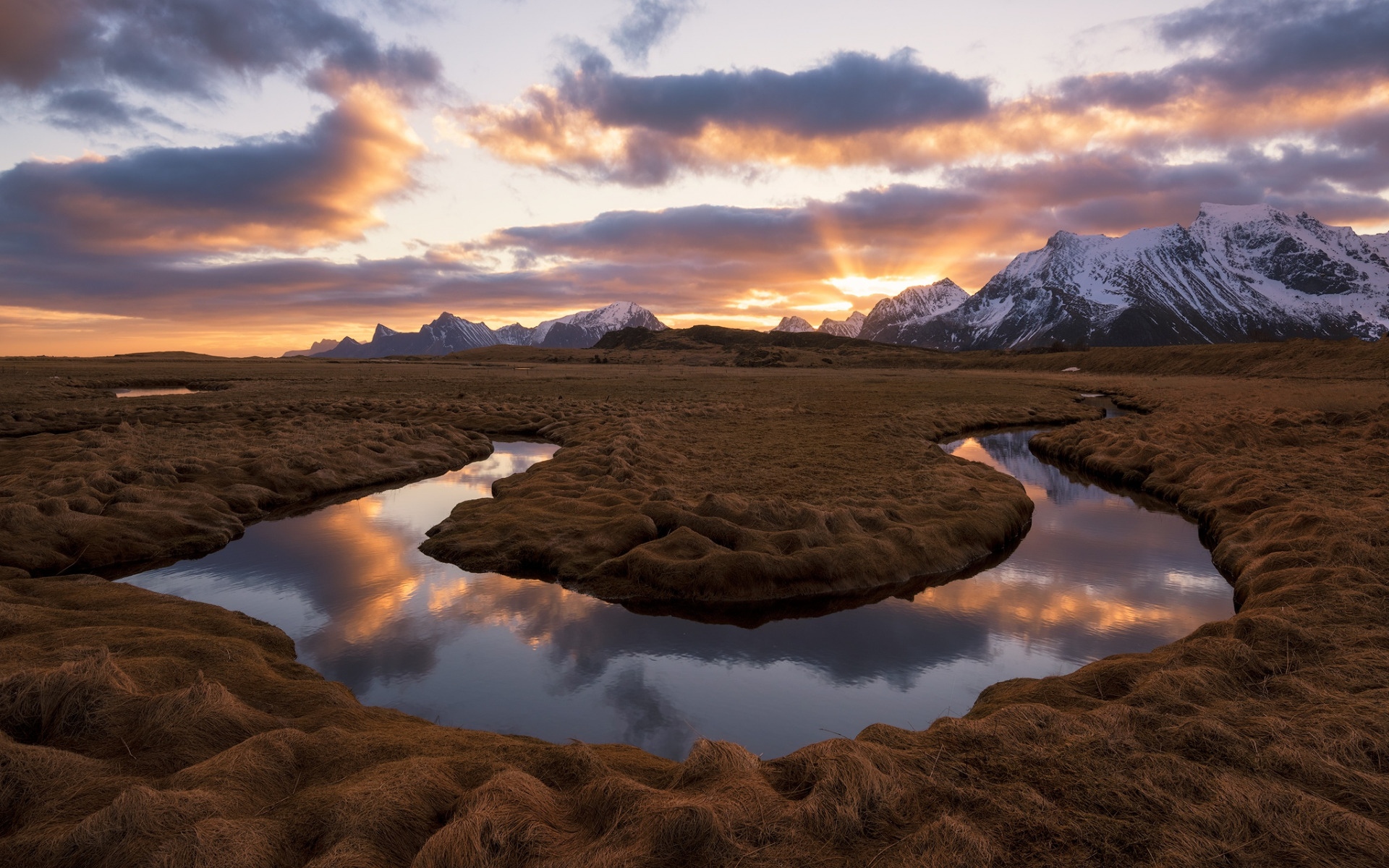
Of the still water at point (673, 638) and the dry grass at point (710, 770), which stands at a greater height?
the dry grass at point (710, 770)

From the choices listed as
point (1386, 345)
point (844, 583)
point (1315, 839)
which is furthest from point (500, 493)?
point (1386, 345)

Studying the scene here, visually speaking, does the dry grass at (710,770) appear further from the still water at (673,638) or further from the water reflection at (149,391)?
the water reflection at (149,391)

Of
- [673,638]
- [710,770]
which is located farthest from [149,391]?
[710,770]

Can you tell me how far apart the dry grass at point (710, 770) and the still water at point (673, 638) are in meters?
1.60

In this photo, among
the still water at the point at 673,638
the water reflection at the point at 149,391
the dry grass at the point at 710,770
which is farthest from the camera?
the water reflection at the point at 149,391

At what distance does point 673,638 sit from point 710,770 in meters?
6.99

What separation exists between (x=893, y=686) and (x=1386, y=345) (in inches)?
3721

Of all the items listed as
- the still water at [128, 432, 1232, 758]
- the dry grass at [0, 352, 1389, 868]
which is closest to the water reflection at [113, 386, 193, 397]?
the still water at [128, 432, 1232, 758]

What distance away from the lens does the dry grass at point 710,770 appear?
583 cm

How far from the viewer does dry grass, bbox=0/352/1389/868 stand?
583 cm

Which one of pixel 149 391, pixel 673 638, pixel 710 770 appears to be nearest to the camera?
pixel 710 770

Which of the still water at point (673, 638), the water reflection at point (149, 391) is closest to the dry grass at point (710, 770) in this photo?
the still water at point (673, 638)

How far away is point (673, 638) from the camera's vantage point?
1434 cm

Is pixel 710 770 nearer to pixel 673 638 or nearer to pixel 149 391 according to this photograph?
pixel 673 638
